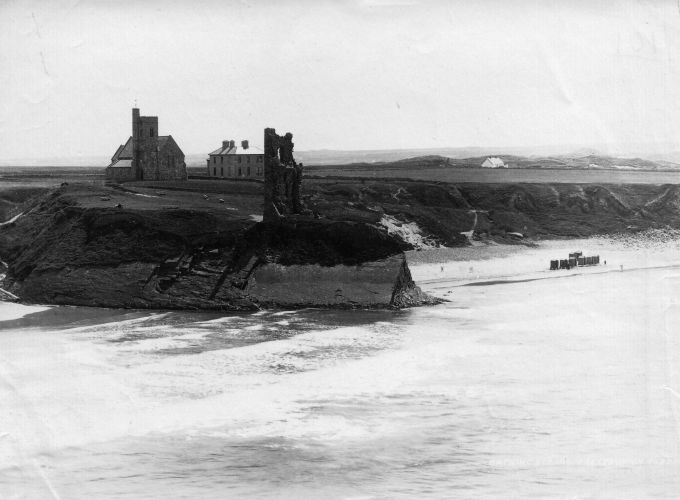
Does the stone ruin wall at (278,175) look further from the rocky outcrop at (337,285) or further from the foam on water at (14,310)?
the foam on water at (14,310)

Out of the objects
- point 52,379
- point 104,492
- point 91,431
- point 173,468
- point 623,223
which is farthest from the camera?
point 623,223

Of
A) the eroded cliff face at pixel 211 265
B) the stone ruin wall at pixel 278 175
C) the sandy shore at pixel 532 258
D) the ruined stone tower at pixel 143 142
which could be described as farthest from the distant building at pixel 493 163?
the eroded cliff face at pixel 211 265

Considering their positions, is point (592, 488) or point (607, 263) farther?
point (607, 263)

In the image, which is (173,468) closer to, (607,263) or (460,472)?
(460,472)

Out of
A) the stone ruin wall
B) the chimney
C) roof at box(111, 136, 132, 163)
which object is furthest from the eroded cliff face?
roof at box(111, 136, 132, 163)

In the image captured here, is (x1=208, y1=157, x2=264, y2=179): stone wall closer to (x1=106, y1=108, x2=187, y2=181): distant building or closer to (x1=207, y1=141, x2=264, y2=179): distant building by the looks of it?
(x1=207, y1=141, x2=264, y2=179): distant building

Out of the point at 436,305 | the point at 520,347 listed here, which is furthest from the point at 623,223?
the point at 520,347
